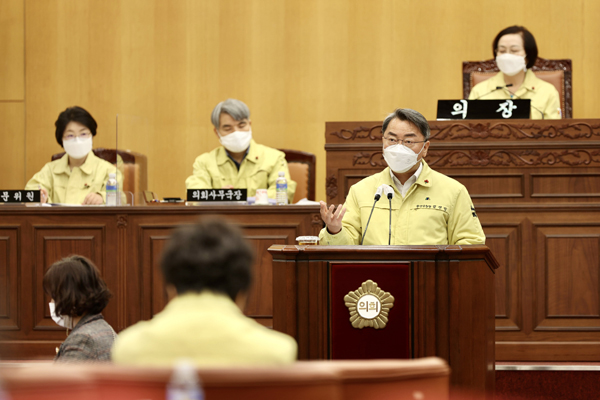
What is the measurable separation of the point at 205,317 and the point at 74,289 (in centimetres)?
131

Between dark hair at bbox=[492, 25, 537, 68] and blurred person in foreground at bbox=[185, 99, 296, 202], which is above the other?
dark hair at bbox=[492, 25, 537, 68]

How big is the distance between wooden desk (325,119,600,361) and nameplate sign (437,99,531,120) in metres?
0.09

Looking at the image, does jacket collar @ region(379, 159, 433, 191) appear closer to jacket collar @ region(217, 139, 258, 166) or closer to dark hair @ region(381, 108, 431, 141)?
dark hair @ region(381, 108, 431, 141)

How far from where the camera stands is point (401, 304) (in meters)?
2.74

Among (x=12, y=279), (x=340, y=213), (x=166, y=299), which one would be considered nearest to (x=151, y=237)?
(x=166, y=299)

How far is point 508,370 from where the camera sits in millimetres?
4008

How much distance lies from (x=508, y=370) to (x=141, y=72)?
179 inches

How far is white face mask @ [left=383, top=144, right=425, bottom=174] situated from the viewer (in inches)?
131

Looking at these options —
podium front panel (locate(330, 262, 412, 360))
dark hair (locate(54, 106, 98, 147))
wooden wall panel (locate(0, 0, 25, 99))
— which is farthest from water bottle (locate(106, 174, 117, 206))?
wooden wall panel (locate(0, 0, 25, 99))

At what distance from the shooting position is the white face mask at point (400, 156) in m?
3.34

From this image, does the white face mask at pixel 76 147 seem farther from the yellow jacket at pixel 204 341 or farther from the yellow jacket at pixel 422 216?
the yellow jacket at pixel 204 341

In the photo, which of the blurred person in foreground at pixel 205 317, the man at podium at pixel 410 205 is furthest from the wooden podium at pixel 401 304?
the blurred person in foreground at pixel 205 317

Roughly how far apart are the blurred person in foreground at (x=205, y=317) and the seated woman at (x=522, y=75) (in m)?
4.08

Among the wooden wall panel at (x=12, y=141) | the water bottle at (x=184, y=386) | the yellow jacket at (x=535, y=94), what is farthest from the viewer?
the wooden wall panel at (x=12, y=141)
